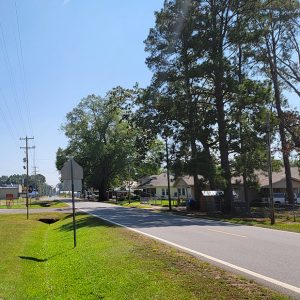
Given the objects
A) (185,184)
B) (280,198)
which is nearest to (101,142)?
(185,184)

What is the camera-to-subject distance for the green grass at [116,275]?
852cm

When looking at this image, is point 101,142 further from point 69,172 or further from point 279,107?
point 69,172

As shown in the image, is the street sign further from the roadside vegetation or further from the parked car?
the parked car

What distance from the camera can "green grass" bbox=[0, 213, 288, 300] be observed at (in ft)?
27.9

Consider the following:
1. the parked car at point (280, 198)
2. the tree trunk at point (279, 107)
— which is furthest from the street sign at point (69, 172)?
the parked car at point (280, 198)

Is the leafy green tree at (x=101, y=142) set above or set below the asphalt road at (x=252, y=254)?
above

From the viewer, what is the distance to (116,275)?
10344 millimetres

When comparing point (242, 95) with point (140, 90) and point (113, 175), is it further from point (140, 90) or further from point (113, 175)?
point (113, 175)

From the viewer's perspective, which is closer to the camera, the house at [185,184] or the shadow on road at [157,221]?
the shadow on road at [157,221]

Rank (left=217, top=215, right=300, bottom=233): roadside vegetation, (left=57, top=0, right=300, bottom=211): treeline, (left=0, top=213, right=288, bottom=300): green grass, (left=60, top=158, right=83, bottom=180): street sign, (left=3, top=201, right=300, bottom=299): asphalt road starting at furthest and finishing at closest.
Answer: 1. (left=57, top=0, right=300, bottom=211): treeline
2. (left=217, top=215, right=300, bottom=233): roadside vegetation
3. (left=60, top=158, right=83, bottom=180): street sign
4. (left=3, top=201, right=300, bottom=299): asphalt road
5. (left=0, top=213, right=288, bottom=300): green grass

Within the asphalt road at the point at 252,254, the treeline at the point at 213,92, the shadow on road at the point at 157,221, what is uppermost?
the treeline at the point at 213,92

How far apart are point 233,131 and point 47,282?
98.8 feet

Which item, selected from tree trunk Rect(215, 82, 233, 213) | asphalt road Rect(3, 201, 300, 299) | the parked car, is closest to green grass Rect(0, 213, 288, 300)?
asphalt road Rect(3, 201, 300, 299)

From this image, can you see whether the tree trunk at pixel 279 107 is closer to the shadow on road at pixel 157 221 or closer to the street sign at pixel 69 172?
the shadow on road at pixel 157 221
